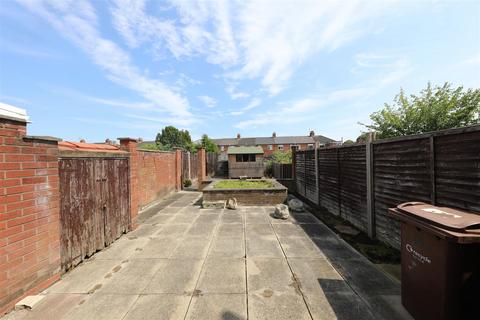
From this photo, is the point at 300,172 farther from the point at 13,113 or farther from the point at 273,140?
the point at 273,140

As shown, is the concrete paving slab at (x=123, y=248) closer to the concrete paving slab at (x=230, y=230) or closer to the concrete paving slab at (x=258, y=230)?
the concrete paving slab at (x=230, y=230)

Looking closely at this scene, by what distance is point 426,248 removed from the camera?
230cm

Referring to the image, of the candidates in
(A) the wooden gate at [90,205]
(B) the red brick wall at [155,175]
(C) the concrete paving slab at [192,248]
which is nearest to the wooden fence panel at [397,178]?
(C) the concrete paving slab at [192,248]

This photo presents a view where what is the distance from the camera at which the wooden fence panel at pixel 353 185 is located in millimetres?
5797

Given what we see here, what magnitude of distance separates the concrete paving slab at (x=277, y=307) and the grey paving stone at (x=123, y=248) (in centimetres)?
297

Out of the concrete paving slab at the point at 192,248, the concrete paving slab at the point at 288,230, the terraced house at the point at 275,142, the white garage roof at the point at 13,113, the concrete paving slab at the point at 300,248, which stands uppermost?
the terraced house at the point at 275,142

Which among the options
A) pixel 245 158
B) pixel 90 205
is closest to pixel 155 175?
pixel 90 205

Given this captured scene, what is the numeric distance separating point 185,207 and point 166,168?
374cm

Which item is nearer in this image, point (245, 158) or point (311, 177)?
point (311, 177)

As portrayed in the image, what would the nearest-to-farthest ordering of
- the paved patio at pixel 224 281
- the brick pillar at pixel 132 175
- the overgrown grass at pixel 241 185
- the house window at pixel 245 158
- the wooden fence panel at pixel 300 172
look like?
the paved patio at pixel 224 281 < the brick pillar at pixel 132 175 < the overgrown grass at pixel 241 185 < the wooden fence panel at pixel 300 172 < the house window at pixel 245 158

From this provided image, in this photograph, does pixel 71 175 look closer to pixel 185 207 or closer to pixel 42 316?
pixel 42 316

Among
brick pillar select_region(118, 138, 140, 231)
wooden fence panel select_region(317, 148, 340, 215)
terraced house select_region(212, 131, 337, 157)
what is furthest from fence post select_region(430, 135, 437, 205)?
terraced house select_region(212, 131, 337, 157)

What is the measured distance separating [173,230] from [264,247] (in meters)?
2.79

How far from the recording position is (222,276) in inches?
145
